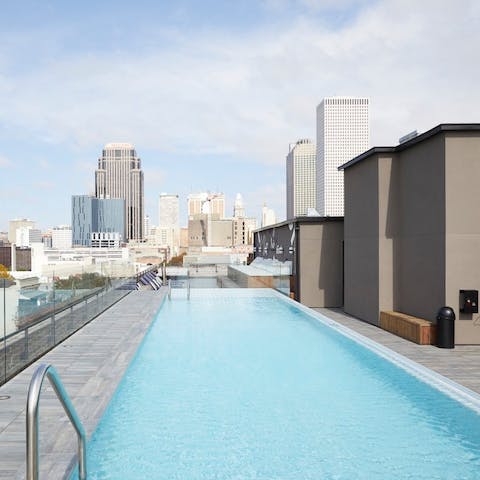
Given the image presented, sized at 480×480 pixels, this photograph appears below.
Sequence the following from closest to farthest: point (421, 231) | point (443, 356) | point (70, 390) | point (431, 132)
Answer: point (70, 390)
point (443, 356)
point (431, 132)
point (421, 231)

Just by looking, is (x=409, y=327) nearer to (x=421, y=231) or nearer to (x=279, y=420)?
(x=421, y=231)

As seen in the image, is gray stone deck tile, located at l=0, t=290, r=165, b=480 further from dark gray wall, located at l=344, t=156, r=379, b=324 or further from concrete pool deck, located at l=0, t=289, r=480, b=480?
dark gray wall, located at l=344, t=156, r=379, b=324

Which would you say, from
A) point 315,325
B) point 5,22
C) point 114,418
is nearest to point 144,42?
point 5,22

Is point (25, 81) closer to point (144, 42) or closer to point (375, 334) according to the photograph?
point (144, 42)

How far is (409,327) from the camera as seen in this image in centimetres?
985

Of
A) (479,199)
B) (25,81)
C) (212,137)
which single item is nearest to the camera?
(479,199)

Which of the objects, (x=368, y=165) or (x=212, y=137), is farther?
(x=212, y=137)

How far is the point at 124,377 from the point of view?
23.8ft

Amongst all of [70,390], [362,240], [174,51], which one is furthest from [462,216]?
[174,51]

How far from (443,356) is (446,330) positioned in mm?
801

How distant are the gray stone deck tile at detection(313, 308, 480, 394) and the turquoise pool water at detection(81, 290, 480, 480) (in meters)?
0.67

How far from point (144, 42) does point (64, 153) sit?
38567mm

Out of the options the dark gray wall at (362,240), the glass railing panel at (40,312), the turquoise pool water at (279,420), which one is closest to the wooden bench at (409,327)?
the dark gray wall at (362,240)

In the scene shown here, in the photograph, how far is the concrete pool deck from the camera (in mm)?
4402
